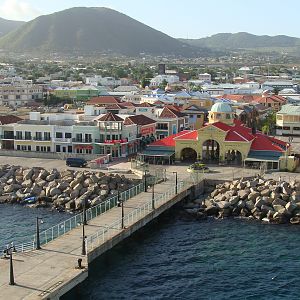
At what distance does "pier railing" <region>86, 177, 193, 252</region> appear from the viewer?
1800 inches

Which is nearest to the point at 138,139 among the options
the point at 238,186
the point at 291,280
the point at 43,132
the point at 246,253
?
the point at 43,132

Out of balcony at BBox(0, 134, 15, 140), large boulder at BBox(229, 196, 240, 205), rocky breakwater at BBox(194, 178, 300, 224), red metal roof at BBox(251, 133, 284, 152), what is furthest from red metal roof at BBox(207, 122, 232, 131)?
balcony at BBox(0, 134, 15, 140)

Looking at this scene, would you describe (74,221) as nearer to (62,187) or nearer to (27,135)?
(62,187)

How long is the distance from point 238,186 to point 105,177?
14.4 m

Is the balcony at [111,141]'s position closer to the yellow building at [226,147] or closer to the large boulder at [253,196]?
the yellow building at [226,147]

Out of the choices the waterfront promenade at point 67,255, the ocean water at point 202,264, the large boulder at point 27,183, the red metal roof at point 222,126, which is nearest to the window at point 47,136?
the large boulder at point 27,183

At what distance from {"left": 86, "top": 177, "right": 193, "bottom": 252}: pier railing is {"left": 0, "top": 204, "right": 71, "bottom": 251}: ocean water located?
713 cm

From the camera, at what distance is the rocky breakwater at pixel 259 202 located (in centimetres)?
5672

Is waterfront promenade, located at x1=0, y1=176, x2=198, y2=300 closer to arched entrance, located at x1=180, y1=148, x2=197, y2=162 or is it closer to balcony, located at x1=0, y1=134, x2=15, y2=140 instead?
arched entrance, located at x1=180, y1=148, x2=197, y2=162

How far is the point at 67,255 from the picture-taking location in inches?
1662

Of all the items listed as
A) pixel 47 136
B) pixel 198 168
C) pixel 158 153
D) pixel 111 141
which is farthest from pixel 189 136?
pixel 47 136

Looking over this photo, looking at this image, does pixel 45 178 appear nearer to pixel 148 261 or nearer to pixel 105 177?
pixel 105 177

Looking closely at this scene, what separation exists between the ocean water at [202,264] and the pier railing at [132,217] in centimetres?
143

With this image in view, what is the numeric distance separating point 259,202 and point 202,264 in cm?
1428
